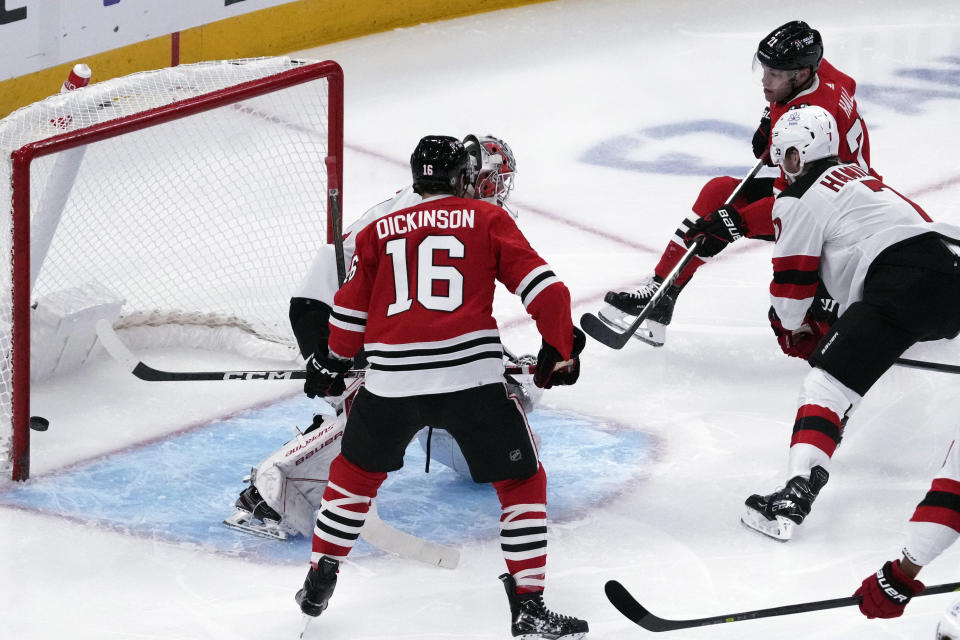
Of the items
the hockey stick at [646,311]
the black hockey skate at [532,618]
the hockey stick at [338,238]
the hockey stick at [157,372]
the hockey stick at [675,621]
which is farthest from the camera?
the hockey stick at [646,311]

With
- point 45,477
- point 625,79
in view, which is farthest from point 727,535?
point 625,79

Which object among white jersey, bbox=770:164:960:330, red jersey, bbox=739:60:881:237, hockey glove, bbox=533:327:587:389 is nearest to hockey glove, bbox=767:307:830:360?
white jersey, bbox=770:164:960:330

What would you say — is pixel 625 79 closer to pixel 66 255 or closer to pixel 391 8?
pixel 391 8

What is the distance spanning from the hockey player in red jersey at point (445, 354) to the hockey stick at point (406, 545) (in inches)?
10.1

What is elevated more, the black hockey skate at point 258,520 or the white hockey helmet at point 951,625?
the white hockey helmet at point 951,625

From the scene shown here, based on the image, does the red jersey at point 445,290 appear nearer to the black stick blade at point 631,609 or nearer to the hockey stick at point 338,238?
the black stick blade at point 631,609

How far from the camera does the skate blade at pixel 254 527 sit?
3.11 meters

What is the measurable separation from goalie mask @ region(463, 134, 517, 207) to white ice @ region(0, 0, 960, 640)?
72 cm

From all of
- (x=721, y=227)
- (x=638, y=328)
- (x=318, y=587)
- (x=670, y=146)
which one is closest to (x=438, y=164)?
(x=318, y=587)

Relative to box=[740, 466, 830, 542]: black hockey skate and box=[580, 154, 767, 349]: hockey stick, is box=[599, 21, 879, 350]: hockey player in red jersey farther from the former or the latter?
box=[740, 466, 830, 542]: black hockey skate

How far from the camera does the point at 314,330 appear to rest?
328 cm

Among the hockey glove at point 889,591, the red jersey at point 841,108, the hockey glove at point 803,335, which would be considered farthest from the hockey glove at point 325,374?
the red jersey at point 841,108

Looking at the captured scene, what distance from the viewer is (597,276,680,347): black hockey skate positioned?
4137mm

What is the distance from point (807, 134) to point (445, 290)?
1.14 meters
